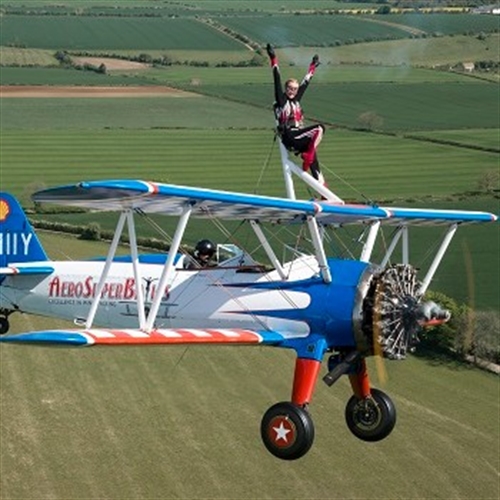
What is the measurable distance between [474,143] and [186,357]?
49.0 m

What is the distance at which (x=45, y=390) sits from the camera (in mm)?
45375

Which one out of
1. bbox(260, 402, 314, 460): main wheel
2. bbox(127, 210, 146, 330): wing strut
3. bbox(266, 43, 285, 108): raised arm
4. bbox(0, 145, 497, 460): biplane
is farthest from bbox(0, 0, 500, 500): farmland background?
bbox(127, 210, 146, 330): wing strut

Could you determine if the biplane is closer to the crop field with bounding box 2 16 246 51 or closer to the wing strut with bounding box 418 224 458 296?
the wing strut with bounding box 418 224 458 296

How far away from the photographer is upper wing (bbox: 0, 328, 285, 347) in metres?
17.2

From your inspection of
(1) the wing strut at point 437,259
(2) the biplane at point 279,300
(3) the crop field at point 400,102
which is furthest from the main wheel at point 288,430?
(3) the crop field at point 400,102

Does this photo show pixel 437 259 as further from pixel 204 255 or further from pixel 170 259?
pixel 170 259

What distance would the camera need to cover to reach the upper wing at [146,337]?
56.3ft

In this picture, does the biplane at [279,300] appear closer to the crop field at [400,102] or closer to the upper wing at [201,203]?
the upper wing at [201,203]

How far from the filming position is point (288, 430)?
751 inches

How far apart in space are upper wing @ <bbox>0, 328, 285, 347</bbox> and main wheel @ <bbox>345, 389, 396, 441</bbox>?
2.35 m

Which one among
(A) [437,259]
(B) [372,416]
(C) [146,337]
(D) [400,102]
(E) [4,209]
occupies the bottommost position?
(D) [400,102]

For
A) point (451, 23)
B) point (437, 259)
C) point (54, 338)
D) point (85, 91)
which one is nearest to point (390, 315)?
point (437, 259)

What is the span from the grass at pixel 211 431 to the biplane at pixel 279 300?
17780mm

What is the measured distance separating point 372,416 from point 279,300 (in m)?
2.78
